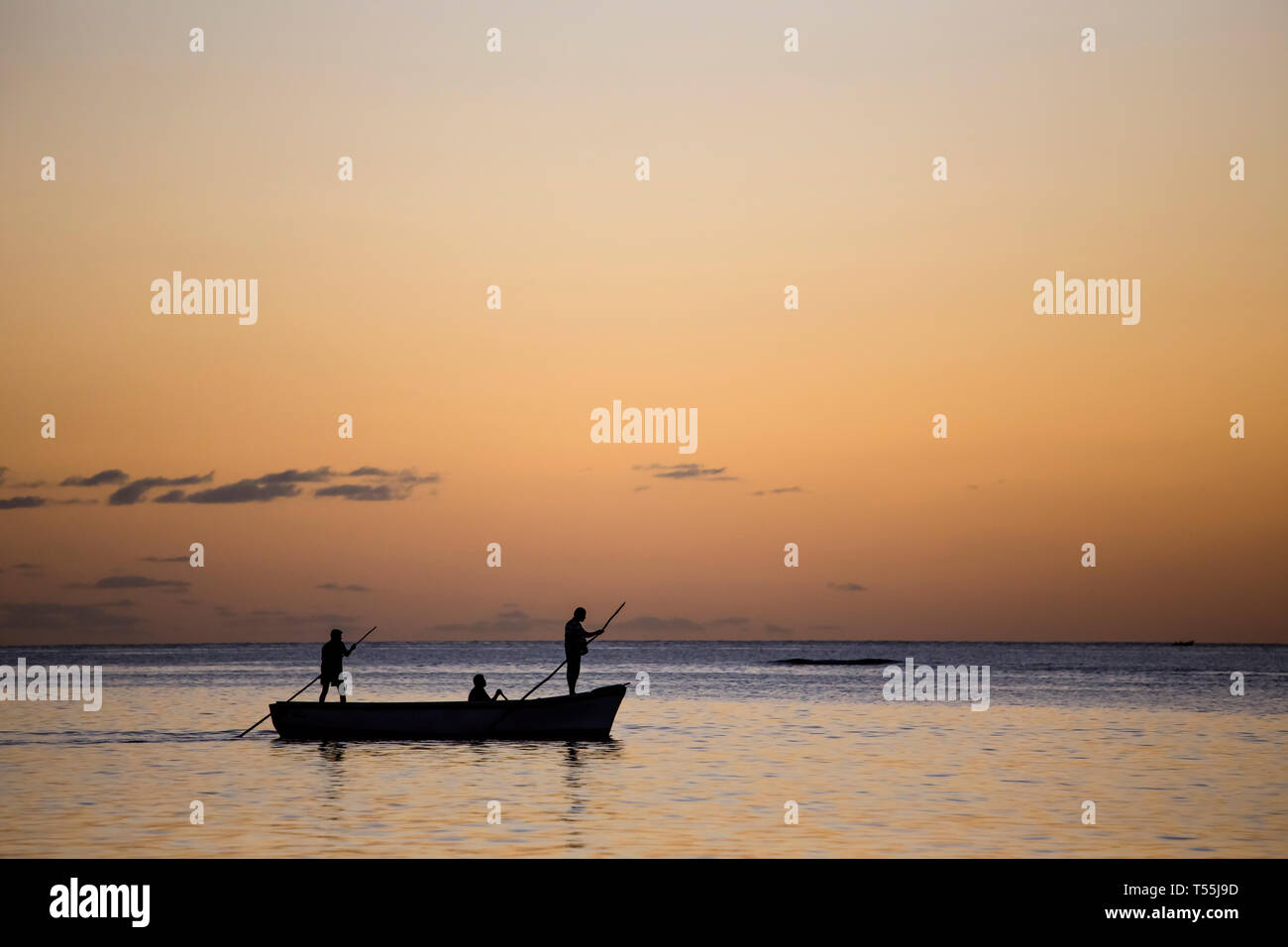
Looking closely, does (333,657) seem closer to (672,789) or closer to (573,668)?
(573,668)

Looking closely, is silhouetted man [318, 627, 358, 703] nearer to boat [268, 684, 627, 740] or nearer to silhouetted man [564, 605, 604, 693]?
boat [268, 684, 627, 740]

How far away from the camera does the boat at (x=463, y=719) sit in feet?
106

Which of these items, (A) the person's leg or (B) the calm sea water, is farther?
(A) the person's leg

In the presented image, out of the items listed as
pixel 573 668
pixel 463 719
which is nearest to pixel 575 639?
pixel 573 668

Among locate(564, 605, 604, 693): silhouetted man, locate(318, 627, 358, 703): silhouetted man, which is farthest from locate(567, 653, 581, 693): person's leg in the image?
locate(318, 627, 358, 703): silhouetted man

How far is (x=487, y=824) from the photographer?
2047 centimetres

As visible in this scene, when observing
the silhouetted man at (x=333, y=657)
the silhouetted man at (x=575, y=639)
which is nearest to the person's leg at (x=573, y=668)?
the silhouetted man at (x=575, y=639)

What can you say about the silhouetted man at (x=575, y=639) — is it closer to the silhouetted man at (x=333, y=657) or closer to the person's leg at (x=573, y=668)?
the person's leg at (x=573, y=668)

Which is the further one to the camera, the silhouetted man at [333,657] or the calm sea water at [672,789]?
the silhouetted man at [333,657]

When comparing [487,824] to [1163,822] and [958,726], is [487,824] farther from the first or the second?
[958,726]

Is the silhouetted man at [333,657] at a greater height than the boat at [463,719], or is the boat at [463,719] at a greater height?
Answer: the silhouetted man at [333,657]

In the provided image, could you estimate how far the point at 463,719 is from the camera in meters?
32.4

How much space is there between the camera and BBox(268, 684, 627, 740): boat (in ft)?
106
